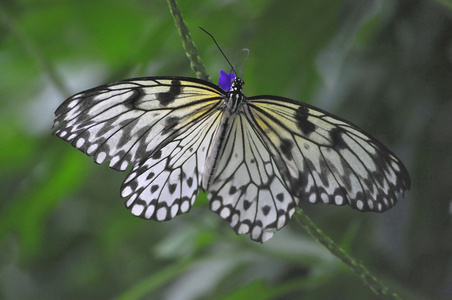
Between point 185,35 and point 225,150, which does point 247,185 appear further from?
point 185,35

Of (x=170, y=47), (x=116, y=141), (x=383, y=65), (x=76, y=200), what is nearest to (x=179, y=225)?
(x=76, y=200)

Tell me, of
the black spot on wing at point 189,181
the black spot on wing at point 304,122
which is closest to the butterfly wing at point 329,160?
the black spot on wing at point 304,122

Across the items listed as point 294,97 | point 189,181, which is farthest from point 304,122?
point 294,97

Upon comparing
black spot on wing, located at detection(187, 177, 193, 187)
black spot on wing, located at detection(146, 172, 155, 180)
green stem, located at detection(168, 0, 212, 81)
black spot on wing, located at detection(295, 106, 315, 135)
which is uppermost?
green stem, located at detection(168, 0, 212, 81)

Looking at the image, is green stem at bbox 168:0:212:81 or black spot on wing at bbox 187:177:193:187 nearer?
green stem at bbox 168:0:212:81

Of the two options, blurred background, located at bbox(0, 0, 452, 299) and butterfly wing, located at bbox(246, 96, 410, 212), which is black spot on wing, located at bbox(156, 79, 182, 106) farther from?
blurred background, located at bbox(0, 0, 452, 299)

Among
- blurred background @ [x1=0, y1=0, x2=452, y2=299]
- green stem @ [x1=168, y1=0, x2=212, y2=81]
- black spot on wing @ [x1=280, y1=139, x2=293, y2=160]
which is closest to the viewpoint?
green stem @ [x1=168, y1=0, x2=212, y2=81]

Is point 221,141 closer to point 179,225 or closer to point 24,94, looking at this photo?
point 179,225

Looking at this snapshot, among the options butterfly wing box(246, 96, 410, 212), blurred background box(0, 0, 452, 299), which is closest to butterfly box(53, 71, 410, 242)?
butterfly wing box(246, 96, 410, 212)
